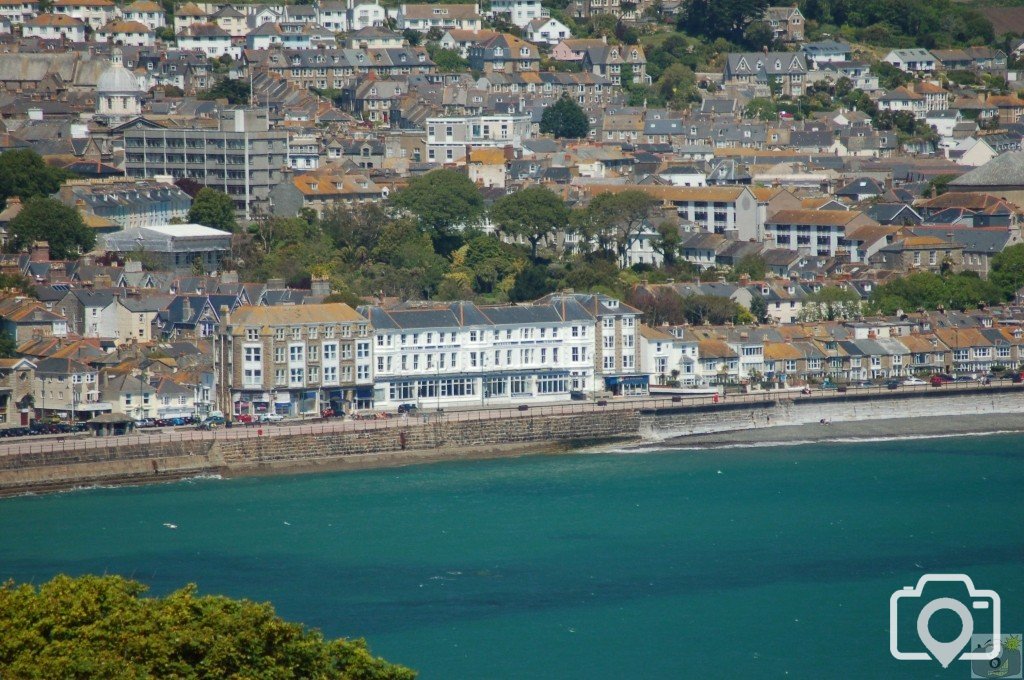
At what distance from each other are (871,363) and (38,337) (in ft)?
68.3

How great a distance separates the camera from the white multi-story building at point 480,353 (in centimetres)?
5528

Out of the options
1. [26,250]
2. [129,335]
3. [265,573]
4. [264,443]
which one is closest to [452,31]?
[26,250]

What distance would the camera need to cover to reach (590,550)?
140ft

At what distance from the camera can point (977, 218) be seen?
75.6m

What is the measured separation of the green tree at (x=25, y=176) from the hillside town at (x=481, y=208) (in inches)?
4.3

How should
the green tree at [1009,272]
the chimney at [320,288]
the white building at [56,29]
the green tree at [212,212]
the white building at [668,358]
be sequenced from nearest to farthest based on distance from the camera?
the white building at [668,358], the chimney at [320,288], the green tree at [1009,272], the green tree at [212,212], the white building at [56,29]

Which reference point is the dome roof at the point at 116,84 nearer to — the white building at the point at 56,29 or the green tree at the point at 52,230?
the white building at the point at 56,29

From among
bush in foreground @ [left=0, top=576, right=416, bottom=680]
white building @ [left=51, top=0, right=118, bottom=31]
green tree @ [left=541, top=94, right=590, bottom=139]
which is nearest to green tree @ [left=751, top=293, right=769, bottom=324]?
green tree @ [left=541, top=94, right=590, bottom=139]

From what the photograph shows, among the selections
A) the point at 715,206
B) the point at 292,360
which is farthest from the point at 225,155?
the point at 292,360

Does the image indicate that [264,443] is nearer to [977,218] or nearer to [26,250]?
[26,250]

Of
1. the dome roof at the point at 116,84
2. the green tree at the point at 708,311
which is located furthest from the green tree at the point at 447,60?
the green tree at the point at 708,311

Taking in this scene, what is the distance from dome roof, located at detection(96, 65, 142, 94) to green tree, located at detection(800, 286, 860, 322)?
32008 millimetres

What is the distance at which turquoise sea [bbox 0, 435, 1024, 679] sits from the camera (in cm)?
3600

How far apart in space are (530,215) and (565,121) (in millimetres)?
22499
